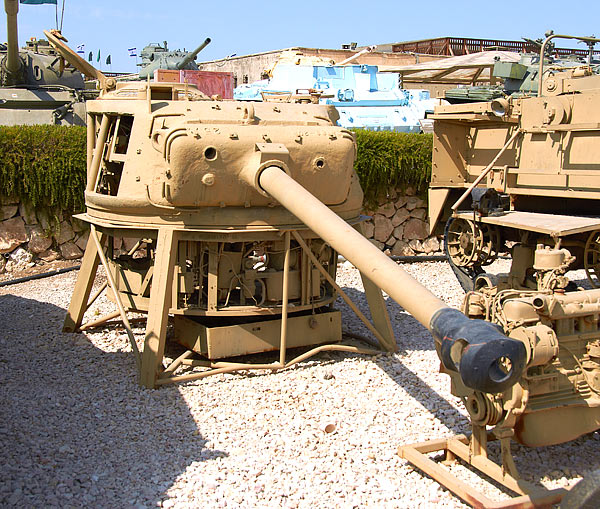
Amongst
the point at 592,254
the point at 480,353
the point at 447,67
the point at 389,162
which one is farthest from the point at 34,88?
the point at 480,353

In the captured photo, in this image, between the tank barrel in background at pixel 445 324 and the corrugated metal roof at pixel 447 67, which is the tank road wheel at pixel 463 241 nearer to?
the tank barrel in background at pixel 445 324

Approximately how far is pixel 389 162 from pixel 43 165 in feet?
17.2

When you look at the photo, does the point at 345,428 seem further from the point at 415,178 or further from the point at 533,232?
the point at 415,178

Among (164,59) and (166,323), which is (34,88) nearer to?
(164,59)

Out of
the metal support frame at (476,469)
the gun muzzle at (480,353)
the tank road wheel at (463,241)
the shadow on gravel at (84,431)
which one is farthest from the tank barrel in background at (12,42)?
the gun muzzle at (480,353)

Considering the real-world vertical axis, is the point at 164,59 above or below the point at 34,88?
above

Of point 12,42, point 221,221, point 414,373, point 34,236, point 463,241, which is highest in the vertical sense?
point 12,42

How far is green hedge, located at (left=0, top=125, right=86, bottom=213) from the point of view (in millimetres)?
10266

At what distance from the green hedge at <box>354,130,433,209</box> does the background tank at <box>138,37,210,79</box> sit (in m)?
6.95

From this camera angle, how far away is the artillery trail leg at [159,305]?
606 cm

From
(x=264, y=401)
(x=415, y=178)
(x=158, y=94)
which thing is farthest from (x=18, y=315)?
(x=415, y=178)

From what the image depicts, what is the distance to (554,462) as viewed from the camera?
4730 millimetres

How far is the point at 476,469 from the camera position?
4.62 m

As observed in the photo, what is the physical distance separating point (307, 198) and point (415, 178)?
294 inches
